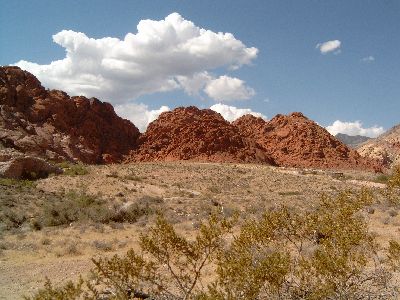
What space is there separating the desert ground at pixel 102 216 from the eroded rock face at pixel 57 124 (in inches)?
727

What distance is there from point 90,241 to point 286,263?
10738 mm

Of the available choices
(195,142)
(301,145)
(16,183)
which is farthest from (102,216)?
(301,145)

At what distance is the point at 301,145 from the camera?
7338cm

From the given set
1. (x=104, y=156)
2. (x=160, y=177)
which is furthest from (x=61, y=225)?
(x=104, y=156)

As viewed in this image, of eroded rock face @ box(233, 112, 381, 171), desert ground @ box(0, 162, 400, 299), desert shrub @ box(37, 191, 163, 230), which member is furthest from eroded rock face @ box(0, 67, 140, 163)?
desert shrub @ box(37, 191, 163, 230)

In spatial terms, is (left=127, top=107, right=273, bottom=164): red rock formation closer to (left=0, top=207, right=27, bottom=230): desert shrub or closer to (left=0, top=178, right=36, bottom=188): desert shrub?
(left=0, top=178, right=36, bottom=188): desert shrub

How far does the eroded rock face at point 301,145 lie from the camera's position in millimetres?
69562

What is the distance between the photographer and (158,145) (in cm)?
6706

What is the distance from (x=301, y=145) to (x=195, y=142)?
64.0 ft

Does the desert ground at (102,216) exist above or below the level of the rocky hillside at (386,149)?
below

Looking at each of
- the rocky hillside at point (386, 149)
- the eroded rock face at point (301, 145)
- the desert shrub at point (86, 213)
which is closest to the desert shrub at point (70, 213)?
the desert shrub at point (86, 213)

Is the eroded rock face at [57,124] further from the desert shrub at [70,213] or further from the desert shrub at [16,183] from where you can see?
the desert shrub at [70,213]

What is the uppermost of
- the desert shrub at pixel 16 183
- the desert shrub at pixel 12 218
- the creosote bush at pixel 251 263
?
the creosote bush at pixel 251 263

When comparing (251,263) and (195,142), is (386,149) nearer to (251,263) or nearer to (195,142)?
(195,142)
